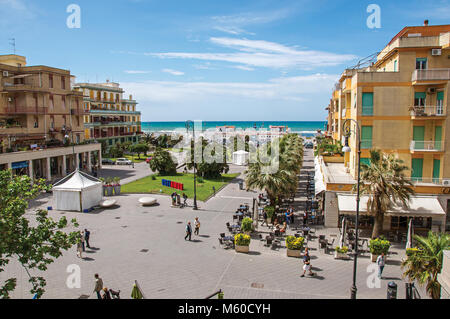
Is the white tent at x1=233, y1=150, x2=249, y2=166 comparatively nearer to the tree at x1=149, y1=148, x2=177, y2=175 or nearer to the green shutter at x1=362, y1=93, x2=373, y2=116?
the tree at x1=149, y1=148, x2=177, y2=175

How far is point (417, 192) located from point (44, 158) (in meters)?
38.7

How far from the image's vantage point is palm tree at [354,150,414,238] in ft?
67.1

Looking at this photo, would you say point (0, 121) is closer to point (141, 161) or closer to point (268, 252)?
point (141, 161)

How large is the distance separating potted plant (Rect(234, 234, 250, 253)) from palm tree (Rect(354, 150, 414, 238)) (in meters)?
7.72

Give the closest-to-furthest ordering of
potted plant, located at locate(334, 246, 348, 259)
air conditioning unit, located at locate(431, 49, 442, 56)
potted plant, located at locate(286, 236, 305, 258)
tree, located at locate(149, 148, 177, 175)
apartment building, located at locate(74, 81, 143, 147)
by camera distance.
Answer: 1. potted plant, located at locate(334, 246, 348, 259)
2. potted plant, located at locate(286, 236, 305, 258)
3. air conditioning unit, located at locate(431, 49, 442, 56)
4. tree, located at locate(149, 148, 177, 175)
5. apartment building, located at locate(74, 81, 143, 147)

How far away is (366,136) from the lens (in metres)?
25.6

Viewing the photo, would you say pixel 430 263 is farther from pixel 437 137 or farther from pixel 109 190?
pixel 109 190

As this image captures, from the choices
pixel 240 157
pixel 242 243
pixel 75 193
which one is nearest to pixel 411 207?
pixel 242 243

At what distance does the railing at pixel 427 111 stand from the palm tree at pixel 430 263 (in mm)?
13991

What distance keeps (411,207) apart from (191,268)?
47.7 ft

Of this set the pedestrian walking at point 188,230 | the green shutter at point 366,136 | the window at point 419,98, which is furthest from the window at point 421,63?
the pedestrian walking at point 188,230

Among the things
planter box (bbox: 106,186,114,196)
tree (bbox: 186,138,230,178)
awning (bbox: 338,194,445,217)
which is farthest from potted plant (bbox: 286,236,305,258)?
tree (bbox: 186,138,230,178)

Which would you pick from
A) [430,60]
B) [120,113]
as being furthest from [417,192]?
[120,113]

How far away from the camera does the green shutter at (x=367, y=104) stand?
2522cm
